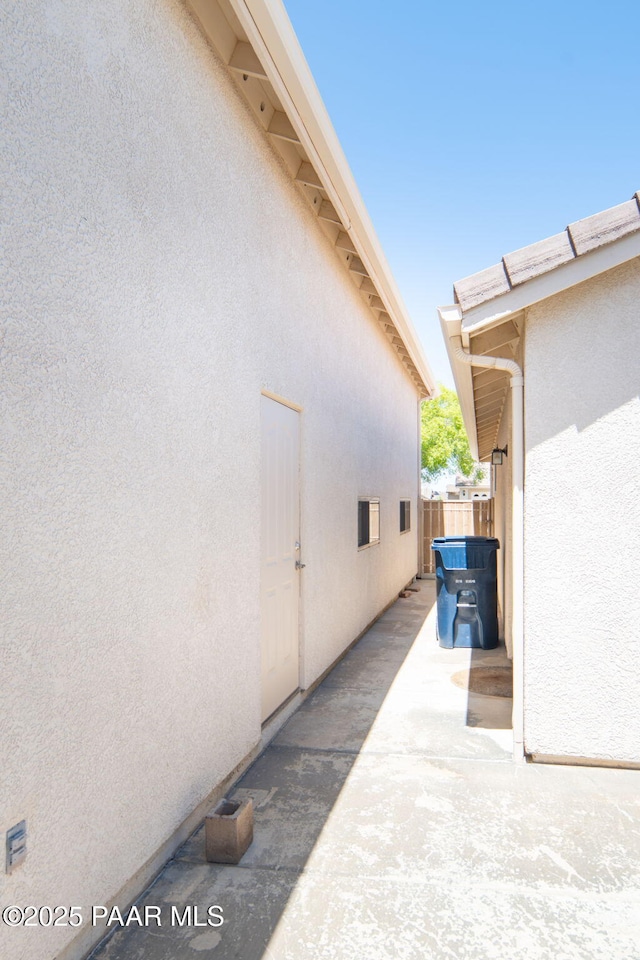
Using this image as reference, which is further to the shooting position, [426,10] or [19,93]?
[426,10]

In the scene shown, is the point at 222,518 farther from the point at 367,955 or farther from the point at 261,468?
the point at 367,955

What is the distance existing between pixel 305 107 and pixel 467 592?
19.8ft

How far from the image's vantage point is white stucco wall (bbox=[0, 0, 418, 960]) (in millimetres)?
2229

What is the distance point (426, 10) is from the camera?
28.1ft

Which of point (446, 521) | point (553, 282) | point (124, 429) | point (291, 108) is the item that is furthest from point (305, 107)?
point (446, 521)

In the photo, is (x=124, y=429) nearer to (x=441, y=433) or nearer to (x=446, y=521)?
(x=446, y=521)

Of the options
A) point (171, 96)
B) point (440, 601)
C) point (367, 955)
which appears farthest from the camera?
point (440, 601)

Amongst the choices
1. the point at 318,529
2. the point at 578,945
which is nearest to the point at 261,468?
the point at 318,529

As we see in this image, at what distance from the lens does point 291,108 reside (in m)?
4.45

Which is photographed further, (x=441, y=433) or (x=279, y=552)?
(x=441, y=433)

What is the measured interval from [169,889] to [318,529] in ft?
12.9

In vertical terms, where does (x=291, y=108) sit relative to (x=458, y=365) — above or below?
above

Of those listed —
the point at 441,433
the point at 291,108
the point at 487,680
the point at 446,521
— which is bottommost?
the point at 487,680

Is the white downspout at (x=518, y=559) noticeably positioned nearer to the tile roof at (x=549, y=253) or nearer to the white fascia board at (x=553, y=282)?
the white fascia board at (x=553, y=282)
